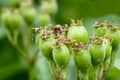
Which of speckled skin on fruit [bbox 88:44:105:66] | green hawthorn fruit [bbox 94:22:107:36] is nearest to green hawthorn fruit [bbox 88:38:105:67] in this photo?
speckled skin on fruit [bbox 88:44:105:66]

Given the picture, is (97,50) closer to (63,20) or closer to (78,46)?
(78,46)

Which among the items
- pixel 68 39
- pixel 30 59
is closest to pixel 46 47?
pixel 68 39

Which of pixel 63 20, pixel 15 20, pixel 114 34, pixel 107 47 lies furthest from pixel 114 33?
pixel 63 20

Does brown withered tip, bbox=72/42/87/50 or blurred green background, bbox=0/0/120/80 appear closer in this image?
brown withered tip, bbox=72/42/87/50

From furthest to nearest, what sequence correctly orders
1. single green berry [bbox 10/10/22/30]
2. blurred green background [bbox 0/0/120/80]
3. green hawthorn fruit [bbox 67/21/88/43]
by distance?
single green berry [bbox 10/10/22/30] < blurred green background [bbox 0/0/120/80] < green hawthorn fruit [bbox 67/21/88/43]

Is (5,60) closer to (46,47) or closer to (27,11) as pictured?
(27,11)

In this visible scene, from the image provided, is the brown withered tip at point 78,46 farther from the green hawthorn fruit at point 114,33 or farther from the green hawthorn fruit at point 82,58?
the green hawthorn fruit at point 114,33

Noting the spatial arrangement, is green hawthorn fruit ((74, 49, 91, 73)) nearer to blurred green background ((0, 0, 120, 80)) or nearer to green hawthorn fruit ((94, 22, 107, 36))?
green hawthorn fruit ((94, 22, 107, 36))

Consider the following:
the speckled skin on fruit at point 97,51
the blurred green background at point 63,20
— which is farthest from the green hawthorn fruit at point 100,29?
the blurred green background at point 63,20
